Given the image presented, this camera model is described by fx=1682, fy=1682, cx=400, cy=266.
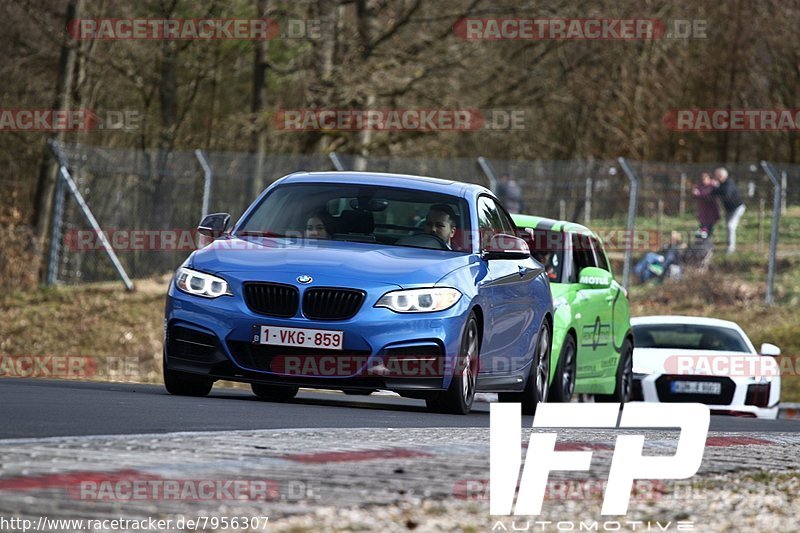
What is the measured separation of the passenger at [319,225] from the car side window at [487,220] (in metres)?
1.12

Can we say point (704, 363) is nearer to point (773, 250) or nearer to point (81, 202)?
point (773, 250)

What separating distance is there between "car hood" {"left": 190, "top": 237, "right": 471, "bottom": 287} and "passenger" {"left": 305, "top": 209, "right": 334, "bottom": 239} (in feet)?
0.62

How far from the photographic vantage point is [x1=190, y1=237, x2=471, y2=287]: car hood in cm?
1092

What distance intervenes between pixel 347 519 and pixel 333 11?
27029mm

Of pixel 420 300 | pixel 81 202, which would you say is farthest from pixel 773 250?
pixel 420 300

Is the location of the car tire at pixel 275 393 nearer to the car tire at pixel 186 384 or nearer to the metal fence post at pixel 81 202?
the car tire at pixel 186 384

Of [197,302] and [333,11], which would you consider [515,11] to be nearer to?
[333,11]

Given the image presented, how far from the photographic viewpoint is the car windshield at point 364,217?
39.2 ft

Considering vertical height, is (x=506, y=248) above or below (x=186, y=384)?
above

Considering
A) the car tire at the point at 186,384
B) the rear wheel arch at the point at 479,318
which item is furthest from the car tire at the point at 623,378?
the car tire at the point at 186,384

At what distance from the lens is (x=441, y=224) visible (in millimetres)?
12078

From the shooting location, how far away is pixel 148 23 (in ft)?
108

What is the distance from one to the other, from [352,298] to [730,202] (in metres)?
19.1

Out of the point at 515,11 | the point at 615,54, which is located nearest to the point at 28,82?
the point at 515,11
